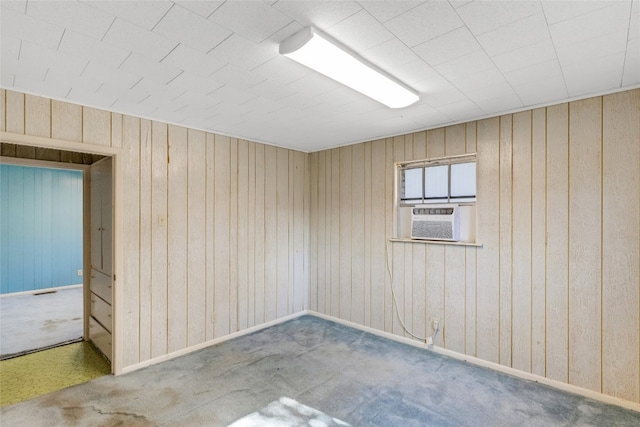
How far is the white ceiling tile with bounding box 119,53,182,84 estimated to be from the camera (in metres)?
1.94

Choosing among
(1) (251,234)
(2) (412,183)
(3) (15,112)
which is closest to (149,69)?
(3) (15,112)

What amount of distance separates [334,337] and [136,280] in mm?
2231

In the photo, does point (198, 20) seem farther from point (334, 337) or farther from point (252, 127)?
point (334, 337)

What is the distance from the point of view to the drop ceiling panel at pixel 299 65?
1464 mm

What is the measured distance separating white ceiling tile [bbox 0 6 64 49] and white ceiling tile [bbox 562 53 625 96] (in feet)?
9.70

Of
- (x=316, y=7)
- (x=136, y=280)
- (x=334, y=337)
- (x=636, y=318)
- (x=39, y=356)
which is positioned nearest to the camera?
(x=316, y=7)

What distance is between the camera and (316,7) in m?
1.42

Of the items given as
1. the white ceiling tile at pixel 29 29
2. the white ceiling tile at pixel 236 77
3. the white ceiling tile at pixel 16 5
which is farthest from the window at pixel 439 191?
the white ceiling tile at pixel 16 5

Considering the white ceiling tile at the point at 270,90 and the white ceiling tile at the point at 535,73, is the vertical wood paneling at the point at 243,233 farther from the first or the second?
the white ceiling tile at the point at 535,73

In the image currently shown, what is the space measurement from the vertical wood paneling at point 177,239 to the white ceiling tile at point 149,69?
117cm

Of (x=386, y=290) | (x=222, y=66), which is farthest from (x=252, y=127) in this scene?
(x=386, y=290)

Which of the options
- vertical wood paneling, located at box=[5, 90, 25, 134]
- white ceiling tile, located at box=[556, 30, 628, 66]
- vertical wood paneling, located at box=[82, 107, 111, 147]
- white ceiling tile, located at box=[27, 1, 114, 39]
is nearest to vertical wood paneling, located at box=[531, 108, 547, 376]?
white ceiling tile, located at box=[556, 30, 628, 66]

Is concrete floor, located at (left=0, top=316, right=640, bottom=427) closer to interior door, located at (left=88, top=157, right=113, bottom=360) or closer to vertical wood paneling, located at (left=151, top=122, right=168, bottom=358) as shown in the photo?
vertical wood paneling, located at (left=151, top=122, right=168, bottom=358)

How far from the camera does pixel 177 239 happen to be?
3.32 metres
